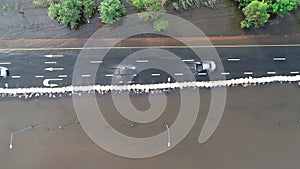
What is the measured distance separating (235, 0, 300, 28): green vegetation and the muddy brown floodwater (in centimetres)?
240

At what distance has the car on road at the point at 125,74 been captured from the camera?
17062mm

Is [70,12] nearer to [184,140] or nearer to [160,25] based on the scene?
[160,25]

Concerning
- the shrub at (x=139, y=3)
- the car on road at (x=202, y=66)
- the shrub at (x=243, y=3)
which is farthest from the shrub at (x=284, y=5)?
the shrub at (x=139, y=3)

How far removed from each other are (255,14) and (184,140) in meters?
5.18

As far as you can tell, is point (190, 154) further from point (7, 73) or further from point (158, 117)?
point (7, 73)

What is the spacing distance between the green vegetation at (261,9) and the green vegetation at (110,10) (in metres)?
4.46

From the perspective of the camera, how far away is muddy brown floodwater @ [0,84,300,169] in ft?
54.6

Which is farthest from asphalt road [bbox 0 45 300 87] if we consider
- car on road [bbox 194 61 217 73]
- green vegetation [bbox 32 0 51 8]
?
green vegetation [bbox 32 0 51 8]

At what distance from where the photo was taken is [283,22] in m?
17.4

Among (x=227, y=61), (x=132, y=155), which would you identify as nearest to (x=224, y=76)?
(x=227, y=61)

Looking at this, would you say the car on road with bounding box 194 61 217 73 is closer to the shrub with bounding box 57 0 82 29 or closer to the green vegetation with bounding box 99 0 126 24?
the green vegetation with bounding box 99 0 126 24

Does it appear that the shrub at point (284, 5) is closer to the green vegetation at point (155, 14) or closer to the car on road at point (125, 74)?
the green vegetation at point (155, 14)

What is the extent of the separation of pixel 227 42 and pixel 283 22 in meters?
2.24

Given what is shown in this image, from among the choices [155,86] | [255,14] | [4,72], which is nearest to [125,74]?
[155,86]
